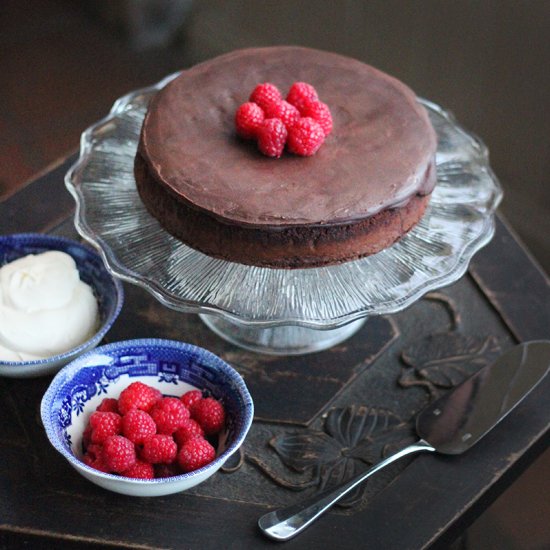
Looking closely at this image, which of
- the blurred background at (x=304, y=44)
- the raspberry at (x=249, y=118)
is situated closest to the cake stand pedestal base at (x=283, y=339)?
the raspberry at (x=249, y=118)

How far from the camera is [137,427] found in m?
1.32

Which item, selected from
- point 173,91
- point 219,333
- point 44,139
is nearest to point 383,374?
point 219,333

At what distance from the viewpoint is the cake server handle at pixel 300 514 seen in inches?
52.3

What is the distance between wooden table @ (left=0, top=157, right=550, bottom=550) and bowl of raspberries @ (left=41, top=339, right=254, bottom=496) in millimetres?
66

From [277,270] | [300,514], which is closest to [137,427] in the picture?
[300,514]

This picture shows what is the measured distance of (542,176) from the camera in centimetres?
278

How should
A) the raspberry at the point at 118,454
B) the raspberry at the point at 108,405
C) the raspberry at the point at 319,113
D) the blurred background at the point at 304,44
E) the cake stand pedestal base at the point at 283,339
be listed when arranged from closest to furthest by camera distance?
the raspberry at the point at 118,454
the raspberry at the point at 108,405
the raspberry at the point at 319,113
the cake stand pedestal base at the point at 283,339
the blurred background at the point at 304,44

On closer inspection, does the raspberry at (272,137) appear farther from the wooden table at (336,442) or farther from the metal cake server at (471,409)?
the metal cake server at (471,409)

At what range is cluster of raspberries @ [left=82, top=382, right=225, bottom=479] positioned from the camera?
51.6 inches

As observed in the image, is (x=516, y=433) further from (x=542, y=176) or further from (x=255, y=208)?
(x=542, y=176)

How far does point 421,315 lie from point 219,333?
1.24 ft

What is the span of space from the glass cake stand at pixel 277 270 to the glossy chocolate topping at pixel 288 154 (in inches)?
4.7

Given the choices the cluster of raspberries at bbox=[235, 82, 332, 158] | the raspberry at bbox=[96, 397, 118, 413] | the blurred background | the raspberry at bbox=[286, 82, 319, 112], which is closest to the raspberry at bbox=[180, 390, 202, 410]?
the raspberry at bbox=[96, 397, 118, 413]

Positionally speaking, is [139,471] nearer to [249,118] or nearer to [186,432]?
[186,432]
